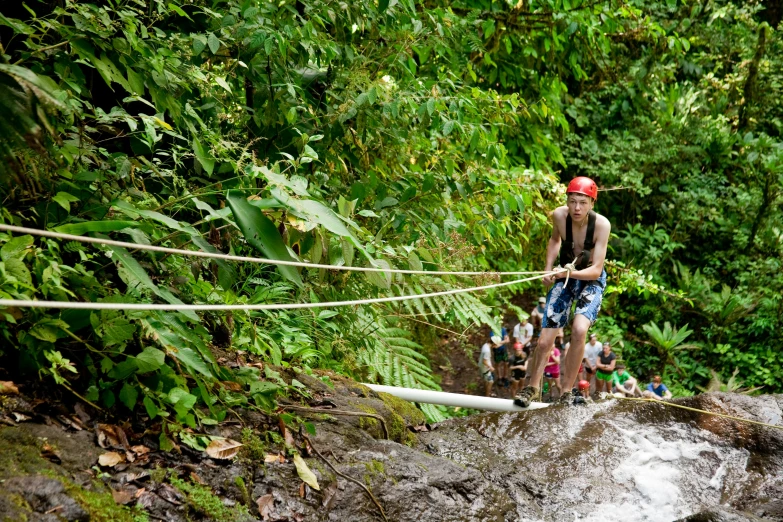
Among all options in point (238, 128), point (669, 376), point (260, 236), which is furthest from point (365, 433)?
point (669, 376)

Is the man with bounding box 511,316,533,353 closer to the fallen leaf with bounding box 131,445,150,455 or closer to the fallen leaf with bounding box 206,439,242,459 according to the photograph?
the fallen leaf with bounding box 206,439,242,459

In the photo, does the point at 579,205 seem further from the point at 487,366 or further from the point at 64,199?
the point at 487,366

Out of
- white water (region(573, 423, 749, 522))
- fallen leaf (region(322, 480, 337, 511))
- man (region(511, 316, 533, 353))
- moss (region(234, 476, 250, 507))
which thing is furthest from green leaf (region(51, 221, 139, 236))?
man (region(511, 316, 533, 353))

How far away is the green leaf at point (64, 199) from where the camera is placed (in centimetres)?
283

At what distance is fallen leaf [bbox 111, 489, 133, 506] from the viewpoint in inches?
102

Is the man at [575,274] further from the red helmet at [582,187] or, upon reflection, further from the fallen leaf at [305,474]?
the fallen leaf at [305,474]

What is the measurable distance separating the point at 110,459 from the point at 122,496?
187 mm

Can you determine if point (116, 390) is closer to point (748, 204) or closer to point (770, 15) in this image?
point (748, 204)

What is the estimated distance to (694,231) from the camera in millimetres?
17516

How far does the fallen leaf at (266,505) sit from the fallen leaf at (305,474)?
8.2 inches

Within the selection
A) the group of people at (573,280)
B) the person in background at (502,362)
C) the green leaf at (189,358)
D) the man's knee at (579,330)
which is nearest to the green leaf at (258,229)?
the green leaf at (189,358)

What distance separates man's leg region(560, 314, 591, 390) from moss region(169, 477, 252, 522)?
120 inches

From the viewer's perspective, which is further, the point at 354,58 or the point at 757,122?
the point at 757,122

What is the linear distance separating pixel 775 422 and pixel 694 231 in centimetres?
1338
